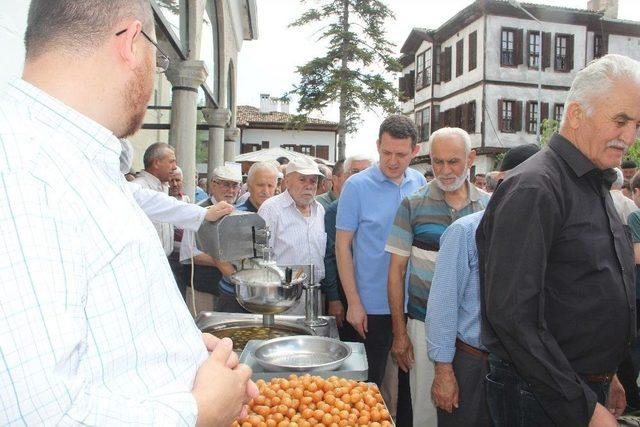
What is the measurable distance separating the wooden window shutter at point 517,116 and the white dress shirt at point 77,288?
29.6m

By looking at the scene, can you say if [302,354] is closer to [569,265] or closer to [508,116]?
[569,265]

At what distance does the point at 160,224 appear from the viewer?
192 inches

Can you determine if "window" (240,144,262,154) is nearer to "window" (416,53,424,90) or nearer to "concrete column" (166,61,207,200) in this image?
"window" (416,53,424,90)

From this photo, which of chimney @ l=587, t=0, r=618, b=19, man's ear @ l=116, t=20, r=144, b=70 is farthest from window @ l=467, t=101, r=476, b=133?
man's ear @ l=116, t=20, r=144, b=70

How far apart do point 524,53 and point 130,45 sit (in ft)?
101

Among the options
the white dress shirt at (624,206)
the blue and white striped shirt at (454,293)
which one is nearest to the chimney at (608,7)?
the white dress shirt at (624,206)

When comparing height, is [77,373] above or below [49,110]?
Answer: below

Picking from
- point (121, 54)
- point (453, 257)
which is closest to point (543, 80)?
point (453, 257)

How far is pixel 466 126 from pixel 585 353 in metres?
29.2

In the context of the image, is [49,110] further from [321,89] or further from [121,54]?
[321,89]

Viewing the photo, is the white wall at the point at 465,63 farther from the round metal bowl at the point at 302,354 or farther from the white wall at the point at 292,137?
the round metal bowl at the point at 302,354

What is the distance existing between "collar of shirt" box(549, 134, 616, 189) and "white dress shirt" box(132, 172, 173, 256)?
11.6 feet

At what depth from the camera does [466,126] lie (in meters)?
29.7

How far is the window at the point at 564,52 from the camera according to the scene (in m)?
28.7
